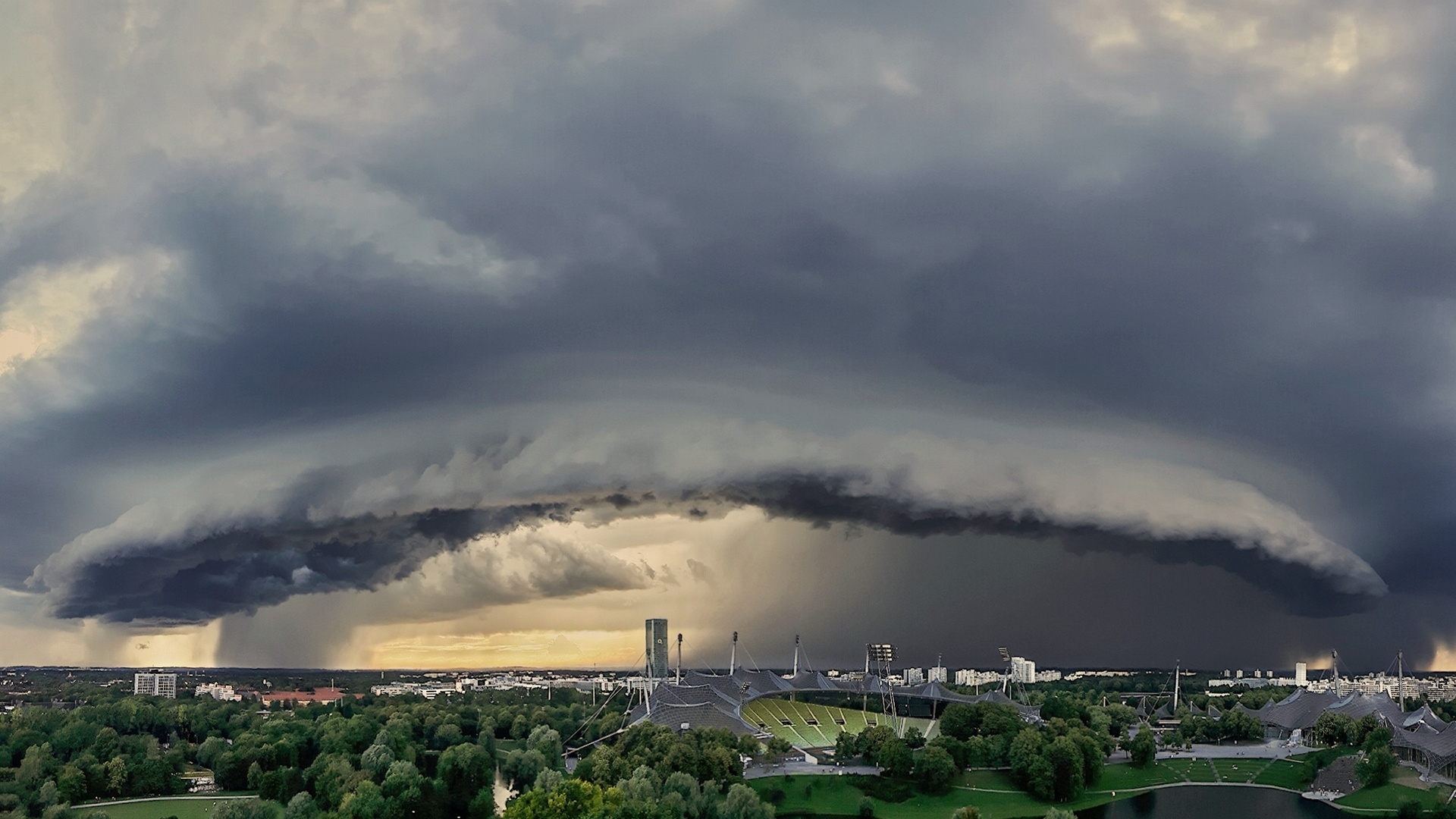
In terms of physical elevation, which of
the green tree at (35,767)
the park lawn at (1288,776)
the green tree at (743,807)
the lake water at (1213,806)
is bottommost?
the lake water at (1213,806)

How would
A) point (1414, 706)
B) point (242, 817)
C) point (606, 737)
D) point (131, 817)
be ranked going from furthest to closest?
point (1414, 706) < point (606, 737) < point (131, 817) < point (242, 817)

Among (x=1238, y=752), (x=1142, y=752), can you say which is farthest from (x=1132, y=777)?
(x=1238, y=752)

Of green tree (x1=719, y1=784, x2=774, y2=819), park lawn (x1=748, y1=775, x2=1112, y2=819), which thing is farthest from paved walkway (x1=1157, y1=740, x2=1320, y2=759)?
green tree (x1=719, y1=784, x2=774, y2=819)

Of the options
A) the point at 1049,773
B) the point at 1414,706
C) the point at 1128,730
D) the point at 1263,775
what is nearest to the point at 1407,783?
the point at 1263,775

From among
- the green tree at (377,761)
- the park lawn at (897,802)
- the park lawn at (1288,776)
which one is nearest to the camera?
the green tree at (377,761)

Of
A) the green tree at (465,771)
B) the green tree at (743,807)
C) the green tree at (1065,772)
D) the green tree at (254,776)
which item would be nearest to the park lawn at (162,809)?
the green tree at (254,776)

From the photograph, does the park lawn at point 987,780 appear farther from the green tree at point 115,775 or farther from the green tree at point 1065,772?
the green tree at point 115,775

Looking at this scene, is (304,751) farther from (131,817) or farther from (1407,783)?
(1407,783)
